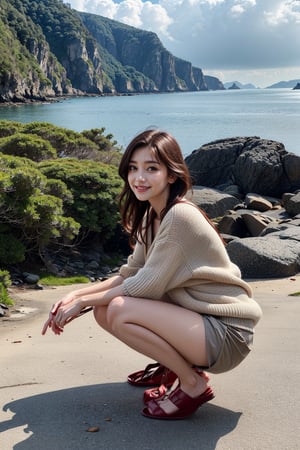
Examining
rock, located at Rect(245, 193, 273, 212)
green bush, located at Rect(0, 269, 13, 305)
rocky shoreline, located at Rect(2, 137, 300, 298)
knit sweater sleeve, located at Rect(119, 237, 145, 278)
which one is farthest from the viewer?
rock, located at Rect(245, 193, 273, 212)

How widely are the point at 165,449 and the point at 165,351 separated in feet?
1.63

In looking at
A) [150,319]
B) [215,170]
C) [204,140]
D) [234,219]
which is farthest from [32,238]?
[204,140]

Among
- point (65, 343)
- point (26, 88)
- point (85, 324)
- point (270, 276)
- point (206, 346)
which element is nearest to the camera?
point (206, 346)

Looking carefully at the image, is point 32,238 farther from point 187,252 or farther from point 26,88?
point 26,88

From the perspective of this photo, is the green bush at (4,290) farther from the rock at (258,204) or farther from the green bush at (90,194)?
the rock at (258,204)

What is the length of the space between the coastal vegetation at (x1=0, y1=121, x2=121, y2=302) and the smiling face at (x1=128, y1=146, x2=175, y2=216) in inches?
170

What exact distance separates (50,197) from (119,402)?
6633 mm

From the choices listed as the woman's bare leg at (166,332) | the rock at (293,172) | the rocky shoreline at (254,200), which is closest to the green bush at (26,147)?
the rocky shoreline at (254,200)

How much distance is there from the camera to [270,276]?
9.77 meters

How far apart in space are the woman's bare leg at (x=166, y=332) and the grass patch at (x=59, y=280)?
249 inches

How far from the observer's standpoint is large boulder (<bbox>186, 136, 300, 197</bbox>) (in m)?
20.6

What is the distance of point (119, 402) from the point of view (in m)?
3.70

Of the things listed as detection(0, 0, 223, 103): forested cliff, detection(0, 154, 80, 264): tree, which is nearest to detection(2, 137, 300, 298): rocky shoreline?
detection(0, 154, 80, 264): tree

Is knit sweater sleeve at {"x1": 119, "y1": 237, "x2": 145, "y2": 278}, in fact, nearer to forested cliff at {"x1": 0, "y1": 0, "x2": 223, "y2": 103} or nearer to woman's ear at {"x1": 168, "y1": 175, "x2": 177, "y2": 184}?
woman's ear at {"x1": 168, "y1": 175, "x2": 177, "y2": 184}
